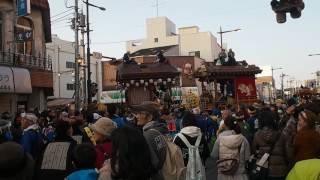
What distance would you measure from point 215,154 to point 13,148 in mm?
3863

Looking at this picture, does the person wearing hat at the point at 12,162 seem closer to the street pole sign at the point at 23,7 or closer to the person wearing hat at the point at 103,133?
the person wearing hat at the point at 103,133

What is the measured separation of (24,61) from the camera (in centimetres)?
2288

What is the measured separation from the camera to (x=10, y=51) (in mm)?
21750

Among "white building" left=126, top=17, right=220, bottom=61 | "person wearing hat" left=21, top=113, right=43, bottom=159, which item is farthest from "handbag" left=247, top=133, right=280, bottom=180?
"white building" left=126, top=17, right=220, bottom=61

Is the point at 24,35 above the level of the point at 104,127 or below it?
above

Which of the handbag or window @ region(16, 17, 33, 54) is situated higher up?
window @ region(16, 17, 33, 54)

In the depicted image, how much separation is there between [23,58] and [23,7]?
3.24 meters

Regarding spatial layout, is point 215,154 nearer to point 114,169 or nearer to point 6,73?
point 114,169

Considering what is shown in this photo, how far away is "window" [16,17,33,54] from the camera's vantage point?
21328mm

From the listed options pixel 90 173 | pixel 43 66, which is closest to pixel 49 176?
pixel 90 173

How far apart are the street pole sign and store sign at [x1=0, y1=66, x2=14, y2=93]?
2.76 meters

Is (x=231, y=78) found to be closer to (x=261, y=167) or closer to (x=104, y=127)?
(x=261, y=167)

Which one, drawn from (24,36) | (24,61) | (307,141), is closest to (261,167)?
(307,141)

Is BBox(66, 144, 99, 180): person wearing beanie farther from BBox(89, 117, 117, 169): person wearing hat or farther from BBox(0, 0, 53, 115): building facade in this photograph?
BBox(0, 0, 53, 115): building facade
